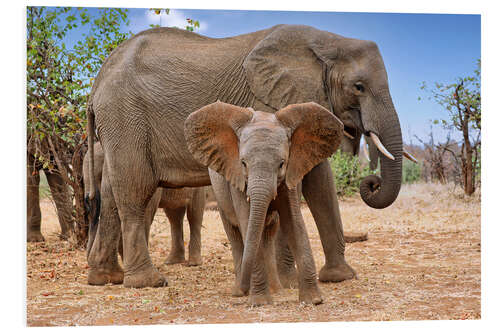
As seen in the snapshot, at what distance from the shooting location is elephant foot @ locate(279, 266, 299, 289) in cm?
620

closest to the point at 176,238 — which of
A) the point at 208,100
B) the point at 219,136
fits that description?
the point at 208,100

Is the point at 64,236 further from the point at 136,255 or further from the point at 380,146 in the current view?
the point at 380,146

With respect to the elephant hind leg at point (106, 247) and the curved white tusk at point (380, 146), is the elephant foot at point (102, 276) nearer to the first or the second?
the elephant hind leg at point (106, 247)

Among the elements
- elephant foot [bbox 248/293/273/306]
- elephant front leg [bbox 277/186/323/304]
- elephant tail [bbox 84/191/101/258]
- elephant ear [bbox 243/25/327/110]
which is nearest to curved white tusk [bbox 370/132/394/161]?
elephant ear [bbox 243/25/327/110]

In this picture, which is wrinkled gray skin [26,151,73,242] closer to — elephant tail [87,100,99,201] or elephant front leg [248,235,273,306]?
elephant tail [87,100,99,201]

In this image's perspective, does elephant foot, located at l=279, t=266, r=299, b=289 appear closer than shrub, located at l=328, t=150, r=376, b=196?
Yes

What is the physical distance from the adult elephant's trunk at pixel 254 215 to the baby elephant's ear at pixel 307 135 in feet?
1.25

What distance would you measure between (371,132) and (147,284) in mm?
2383

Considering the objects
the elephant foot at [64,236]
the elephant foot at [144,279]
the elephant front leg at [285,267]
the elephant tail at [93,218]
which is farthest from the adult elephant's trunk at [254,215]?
the elephant foot at [64,236]

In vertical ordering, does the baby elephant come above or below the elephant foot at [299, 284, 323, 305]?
above

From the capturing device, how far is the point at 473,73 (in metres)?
10.8

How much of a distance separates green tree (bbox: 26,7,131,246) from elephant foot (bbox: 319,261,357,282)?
3464 millimetres

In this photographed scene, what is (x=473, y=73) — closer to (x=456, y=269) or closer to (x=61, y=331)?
(x=456, y=269)

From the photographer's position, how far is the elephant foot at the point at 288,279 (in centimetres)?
620
